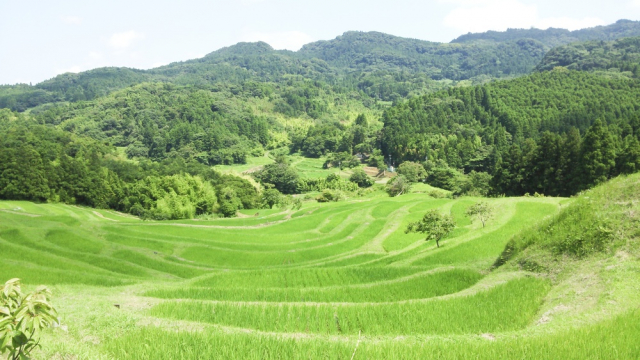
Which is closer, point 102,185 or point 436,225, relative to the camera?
point 436,225

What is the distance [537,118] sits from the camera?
4995 inches

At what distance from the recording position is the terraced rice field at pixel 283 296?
17.4 ft

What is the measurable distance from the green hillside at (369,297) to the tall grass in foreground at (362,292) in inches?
2.9

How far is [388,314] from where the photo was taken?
944 cm

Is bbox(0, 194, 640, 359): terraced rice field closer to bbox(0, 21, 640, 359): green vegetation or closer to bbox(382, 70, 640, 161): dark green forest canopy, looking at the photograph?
bbox(0, 21, 640, 359): green vegetation

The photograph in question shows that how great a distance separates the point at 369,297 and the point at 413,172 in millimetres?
95895

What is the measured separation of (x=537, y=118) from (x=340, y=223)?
11125cm

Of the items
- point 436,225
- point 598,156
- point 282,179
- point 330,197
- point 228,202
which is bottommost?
point 330,197

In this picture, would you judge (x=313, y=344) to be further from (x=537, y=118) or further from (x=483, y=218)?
(x=537, y=118)

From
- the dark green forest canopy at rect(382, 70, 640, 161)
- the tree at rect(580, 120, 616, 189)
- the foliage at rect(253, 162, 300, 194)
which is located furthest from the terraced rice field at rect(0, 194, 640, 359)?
the dark green forest canopy at rect(382, 70, 640, 161)

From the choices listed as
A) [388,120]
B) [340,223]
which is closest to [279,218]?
[340,223]

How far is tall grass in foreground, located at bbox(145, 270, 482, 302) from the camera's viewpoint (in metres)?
13.3

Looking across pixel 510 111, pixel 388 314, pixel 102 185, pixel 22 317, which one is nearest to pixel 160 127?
pixel 102 185

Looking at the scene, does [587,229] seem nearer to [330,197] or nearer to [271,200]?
[330,197]
